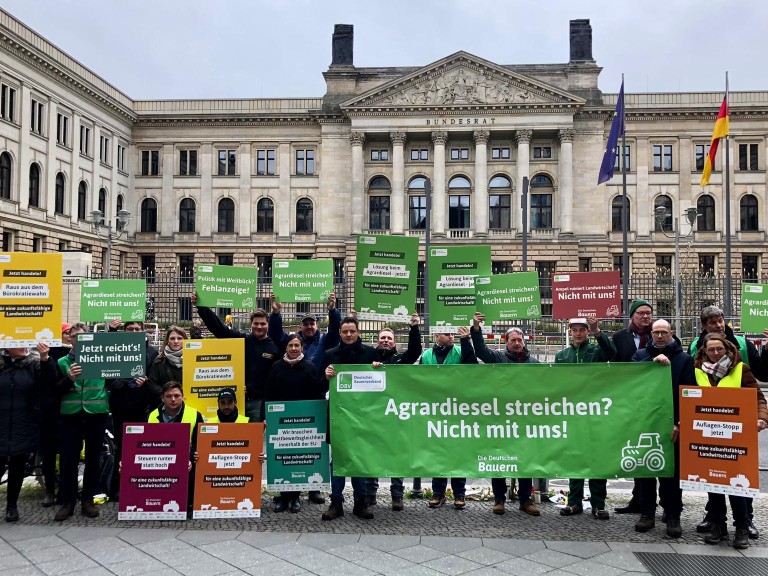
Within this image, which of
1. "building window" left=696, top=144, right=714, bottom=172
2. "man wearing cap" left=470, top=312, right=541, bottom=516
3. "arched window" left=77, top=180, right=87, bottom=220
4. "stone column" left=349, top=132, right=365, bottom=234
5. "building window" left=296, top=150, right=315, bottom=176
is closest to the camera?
"man wearing cap" left=470, top=312, right=541, bottom=516

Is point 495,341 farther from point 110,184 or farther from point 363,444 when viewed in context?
point 110,184

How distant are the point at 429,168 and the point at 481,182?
429cm

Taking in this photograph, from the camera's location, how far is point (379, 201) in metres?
51.8

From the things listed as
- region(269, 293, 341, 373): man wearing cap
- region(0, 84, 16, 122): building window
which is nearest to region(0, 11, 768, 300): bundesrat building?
region(0, 84, 16, 122): building window

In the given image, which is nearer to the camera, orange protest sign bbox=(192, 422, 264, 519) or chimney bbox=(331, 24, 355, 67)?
orange protest sign bbox=(192, 422, 264, 519)

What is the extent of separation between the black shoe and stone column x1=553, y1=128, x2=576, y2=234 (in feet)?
143

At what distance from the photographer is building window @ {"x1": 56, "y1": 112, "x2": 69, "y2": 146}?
42.1m

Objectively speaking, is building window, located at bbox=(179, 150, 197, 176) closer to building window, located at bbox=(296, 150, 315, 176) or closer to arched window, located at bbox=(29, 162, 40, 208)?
building window, located at bbox=(296, 150, 315, 176)

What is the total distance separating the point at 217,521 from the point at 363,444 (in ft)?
5.82

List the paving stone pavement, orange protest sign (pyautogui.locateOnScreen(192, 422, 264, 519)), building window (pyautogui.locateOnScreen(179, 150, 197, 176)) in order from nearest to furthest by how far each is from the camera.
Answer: the paving stone pavement, orange protest sign (pyautogui.locateOnScreen(192, 422, 264, 519)), building window (pyautogui.locateOnScreen(179, 150, 197, 176))

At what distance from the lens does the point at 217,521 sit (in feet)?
23.4

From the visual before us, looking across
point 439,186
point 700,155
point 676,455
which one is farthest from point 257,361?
point 700,155

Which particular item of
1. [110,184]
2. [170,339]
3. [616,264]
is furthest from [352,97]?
[170,339]

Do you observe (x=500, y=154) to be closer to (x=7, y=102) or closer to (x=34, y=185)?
(x=34, y=185)
